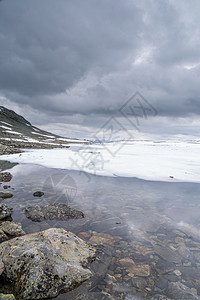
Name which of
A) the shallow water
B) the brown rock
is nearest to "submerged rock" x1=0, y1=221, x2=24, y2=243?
the shallow water

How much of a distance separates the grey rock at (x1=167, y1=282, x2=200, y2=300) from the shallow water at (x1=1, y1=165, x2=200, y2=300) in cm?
6

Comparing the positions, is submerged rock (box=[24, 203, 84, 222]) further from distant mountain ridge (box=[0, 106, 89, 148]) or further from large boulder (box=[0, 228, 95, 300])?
distant mountain ridge (box=[0, 106, 89, 148])

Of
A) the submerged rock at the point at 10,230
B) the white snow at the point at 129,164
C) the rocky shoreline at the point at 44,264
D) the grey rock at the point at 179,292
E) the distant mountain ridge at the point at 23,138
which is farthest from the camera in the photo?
the distant mountain ridge at the point at 23,138

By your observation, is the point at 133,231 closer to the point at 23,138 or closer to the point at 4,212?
Answer: the point at 4,212

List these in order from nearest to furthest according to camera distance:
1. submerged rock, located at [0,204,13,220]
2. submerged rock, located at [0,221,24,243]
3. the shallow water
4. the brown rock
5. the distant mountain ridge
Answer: the shallow water, submerged rock, located at [0,221,24,243], the brown rock, submerged rock, located at [0,204,13,220], the distant mountain ridge

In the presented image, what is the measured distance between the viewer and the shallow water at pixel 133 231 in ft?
12.7

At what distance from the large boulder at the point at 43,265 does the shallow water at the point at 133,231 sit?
0.24 m

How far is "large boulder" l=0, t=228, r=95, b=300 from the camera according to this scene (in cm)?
335

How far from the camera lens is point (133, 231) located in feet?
20.1

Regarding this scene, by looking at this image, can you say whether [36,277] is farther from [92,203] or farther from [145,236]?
[92,203]

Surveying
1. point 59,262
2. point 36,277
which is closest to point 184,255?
point 59,262

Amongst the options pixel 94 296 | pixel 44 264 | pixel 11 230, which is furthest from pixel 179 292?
pixel 11 230

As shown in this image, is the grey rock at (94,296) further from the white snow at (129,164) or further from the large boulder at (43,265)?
the white snow at (129,164)

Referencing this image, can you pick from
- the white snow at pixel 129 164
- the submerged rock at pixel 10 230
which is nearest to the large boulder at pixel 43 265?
the submerged rock at pixel 10 230
